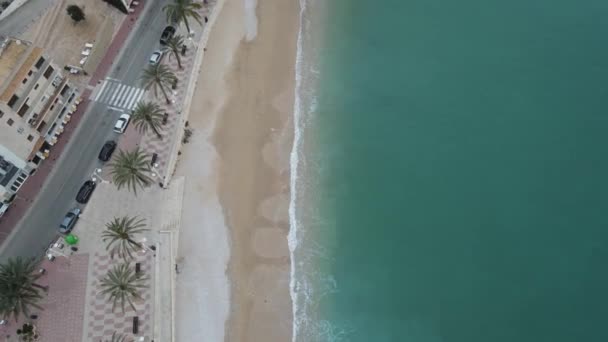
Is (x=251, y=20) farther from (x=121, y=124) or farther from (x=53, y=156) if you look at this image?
(x=53, y=156)

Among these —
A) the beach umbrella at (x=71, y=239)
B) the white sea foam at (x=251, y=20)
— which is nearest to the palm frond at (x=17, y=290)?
the beach umbrella at (x=71, y=239)

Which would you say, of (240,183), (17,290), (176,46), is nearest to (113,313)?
(17,290)

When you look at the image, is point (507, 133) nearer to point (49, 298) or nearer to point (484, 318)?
point (484, 318)

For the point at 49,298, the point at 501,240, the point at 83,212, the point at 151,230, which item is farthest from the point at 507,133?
the point at 49,298

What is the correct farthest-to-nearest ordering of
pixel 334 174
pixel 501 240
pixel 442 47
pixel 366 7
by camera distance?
pixel 366 7 < pixel 442 47 < pixel 334 174 < pixel 501 240

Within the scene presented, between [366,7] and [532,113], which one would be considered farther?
[366,7]

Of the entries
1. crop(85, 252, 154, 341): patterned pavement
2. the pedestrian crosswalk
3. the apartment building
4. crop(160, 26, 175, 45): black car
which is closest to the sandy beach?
crop(85, 252, 154, 341): patterned pavement
